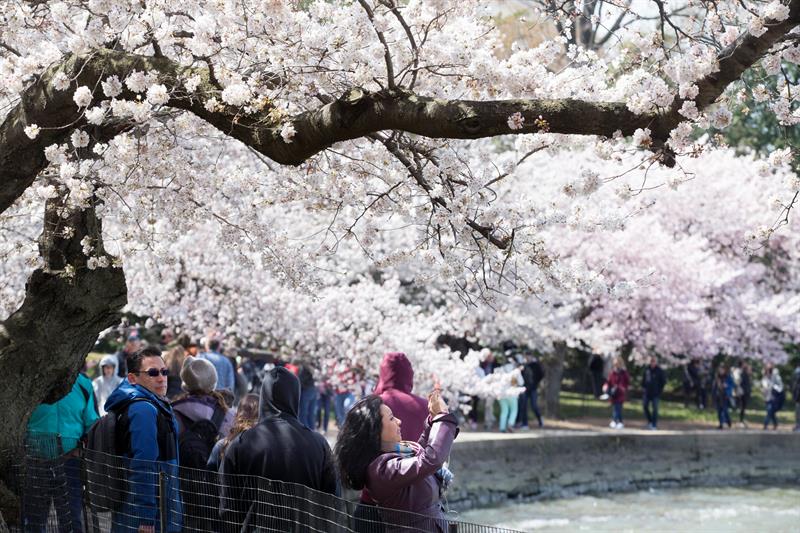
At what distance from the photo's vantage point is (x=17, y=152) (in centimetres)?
755

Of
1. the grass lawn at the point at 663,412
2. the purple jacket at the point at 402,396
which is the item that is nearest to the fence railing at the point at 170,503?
the purple jacket at the point at 402,396

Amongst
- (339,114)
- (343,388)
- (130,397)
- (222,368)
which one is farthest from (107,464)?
(343,388)

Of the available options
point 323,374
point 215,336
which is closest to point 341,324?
point 323,374

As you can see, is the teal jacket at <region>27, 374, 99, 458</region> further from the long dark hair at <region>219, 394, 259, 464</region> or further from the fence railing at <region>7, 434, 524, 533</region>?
the long dark hair at <region>219, 394, 259, 464</region>

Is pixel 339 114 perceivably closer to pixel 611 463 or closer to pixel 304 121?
pixel 304 121

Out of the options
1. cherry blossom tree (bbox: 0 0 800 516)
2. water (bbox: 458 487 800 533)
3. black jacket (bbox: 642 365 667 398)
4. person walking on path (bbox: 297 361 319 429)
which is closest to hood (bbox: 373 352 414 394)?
cherry blossom tree (bbox: 0 0 800 516)

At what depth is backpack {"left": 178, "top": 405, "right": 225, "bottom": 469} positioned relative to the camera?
299 inches

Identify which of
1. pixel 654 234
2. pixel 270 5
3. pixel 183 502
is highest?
pixel 654 234

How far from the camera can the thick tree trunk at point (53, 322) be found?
777cm

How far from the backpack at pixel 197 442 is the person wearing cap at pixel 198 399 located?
0.10ft

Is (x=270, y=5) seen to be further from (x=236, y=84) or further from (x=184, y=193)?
(x=184, y=193)

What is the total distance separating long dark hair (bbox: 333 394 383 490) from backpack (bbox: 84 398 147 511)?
139 cm

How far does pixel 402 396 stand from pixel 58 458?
2.18 metres

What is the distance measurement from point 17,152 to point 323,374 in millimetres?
11440
